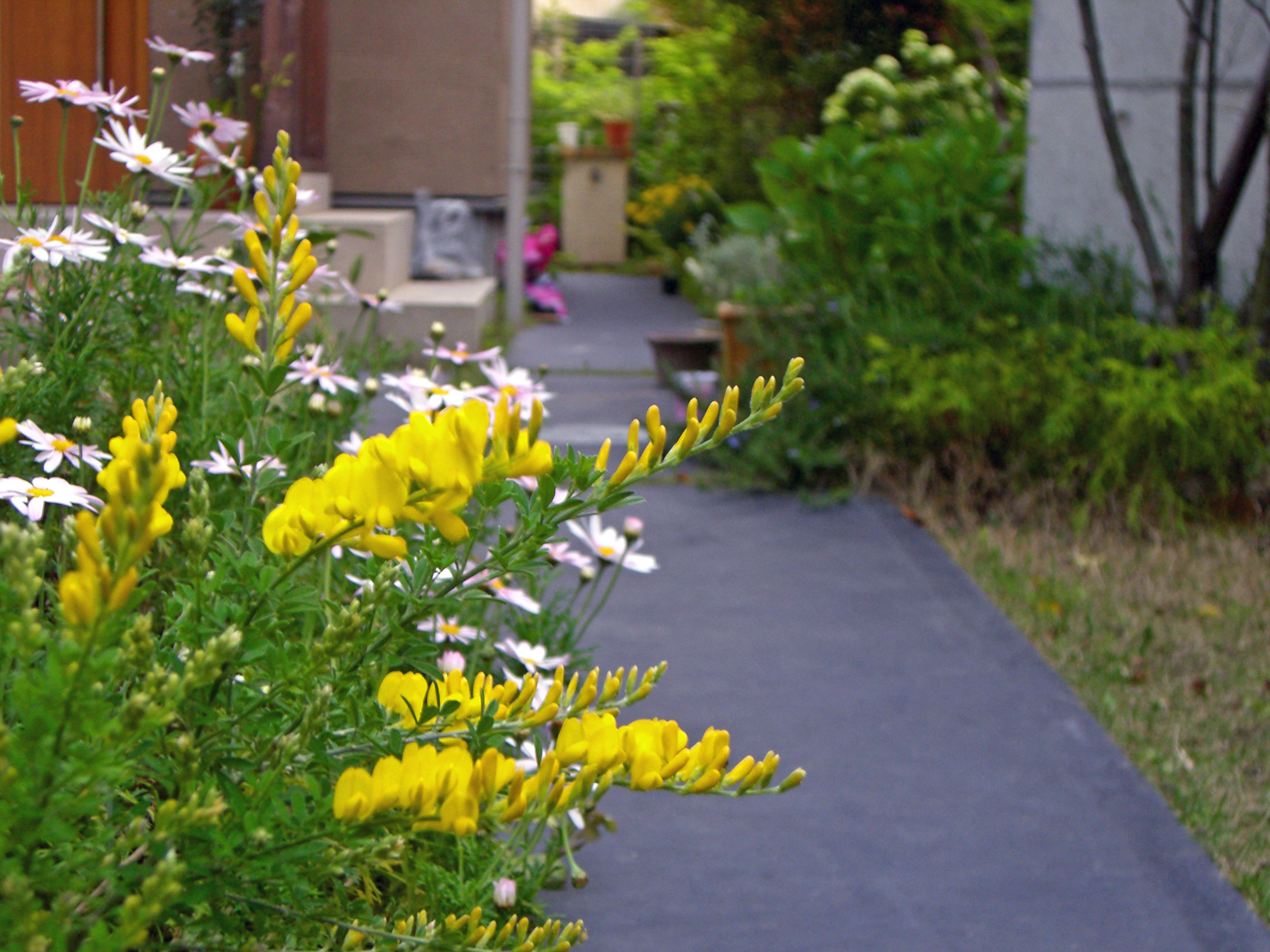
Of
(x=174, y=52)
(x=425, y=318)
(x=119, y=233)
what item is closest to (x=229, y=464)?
(x=119, y=233)

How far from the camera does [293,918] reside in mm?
959

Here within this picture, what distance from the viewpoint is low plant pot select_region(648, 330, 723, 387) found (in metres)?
6.20

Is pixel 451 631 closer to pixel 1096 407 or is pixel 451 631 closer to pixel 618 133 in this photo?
pixel 1096 407

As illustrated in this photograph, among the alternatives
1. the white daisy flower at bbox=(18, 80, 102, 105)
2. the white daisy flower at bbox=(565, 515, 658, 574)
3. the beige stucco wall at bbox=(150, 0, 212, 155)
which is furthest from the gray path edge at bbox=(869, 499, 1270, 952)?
the beige stucco wall at bbox=(150, 0, 212, 155)

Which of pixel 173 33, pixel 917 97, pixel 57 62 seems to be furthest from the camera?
pixel 917 97

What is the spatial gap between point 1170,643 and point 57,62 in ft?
9.30

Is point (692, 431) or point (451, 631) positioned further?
point (451, 631)

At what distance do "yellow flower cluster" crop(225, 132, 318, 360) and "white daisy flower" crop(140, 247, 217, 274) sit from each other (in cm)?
69

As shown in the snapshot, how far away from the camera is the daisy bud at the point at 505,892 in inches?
53.9

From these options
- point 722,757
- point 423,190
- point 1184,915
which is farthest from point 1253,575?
point 423,190

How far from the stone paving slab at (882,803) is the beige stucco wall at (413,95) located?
12.8 ft

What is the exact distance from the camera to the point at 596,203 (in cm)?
1409

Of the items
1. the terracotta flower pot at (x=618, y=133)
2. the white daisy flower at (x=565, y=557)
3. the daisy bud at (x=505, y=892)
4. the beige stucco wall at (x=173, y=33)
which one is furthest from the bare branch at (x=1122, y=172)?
the terracotta flower pot at (x=618, y=133)

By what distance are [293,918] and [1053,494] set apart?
3.54 metres
